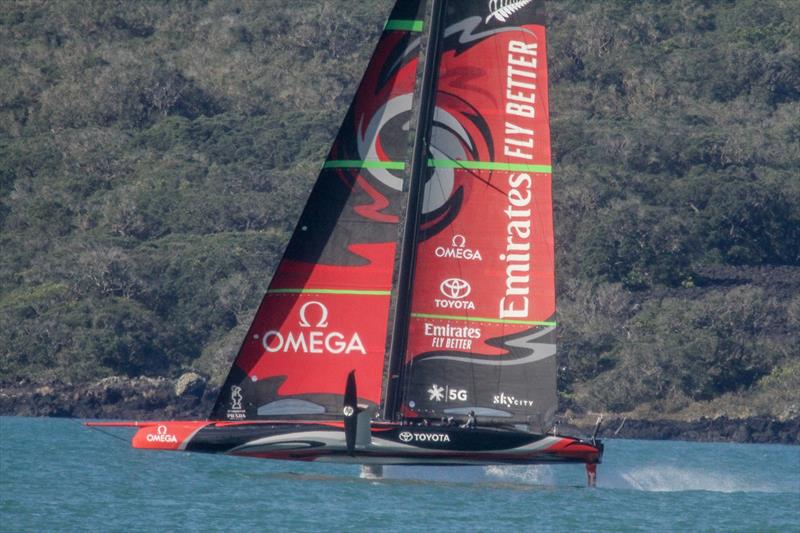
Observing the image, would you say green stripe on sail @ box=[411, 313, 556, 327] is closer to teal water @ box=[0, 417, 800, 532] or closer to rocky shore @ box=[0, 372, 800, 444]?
teal water @ box=[0, 417, 800, 532]

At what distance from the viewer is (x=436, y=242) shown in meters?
26.8

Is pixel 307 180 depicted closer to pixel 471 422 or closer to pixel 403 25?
pixel 403 25

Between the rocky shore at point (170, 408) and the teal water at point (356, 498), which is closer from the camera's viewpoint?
the teal water at point (356, 498)

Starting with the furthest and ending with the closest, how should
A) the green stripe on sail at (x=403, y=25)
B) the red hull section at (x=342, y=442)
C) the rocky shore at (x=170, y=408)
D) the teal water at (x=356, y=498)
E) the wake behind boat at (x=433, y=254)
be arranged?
1. the rocky shore at (x=170, y=408)
2. the green stripe on sail at (x=403, y=25)
3. the wake behind boat at (x=433, y=254)
4. the red hull section at (x=342, y=442)
5. the teal water at (x=356, y=498)

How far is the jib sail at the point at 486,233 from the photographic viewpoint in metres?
26.7

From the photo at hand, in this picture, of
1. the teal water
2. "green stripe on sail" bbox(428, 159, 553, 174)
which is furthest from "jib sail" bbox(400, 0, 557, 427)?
the teal water

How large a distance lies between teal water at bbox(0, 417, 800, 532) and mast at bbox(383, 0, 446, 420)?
1.89 m

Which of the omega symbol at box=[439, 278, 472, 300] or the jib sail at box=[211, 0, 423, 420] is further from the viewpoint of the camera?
the omega symbol at box=[439, 278, 472, 300]

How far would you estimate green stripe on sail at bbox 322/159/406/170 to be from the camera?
87.8ft

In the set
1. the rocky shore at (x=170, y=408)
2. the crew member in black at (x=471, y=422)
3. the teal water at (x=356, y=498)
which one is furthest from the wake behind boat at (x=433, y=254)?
the rocky shore at (x=170, y=408)

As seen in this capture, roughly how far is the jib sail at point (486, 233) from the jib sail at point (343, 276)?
510mm

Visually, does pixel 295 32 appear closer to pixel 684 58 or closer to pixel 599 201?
pixel 684 58

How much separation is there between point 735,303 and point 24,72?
167 ft

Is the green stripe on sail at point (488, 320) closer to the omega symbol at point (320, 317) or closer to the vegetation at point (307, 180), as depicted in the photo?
the omega symbol at point (320, 317)
